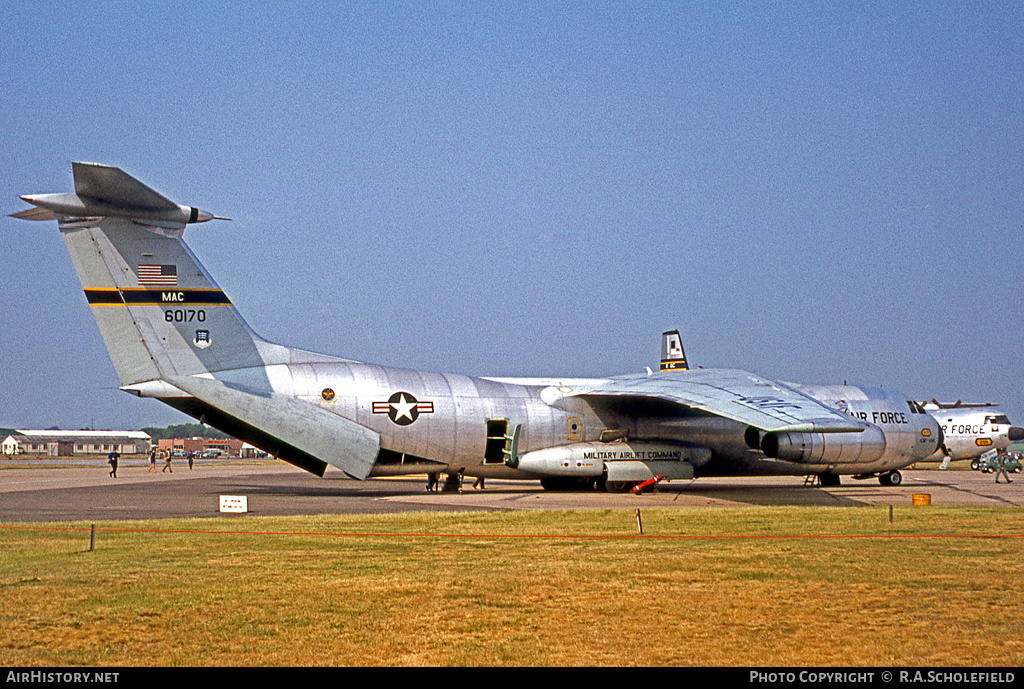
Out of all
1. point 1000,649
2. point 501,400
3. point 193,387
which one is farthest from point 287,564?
point 501,400

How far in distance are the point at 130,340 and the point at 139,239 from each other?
94.9 inches

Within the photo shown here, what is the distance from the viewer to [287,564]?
36.1 feet

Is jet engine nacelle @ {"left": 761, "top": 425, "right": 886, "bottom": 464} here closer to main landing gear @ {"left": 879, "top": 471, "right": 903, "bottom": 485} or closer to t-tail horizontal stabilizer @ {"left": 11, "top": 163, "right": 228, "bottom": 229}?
main landing gear @ {"left": 879, "top": 471, "right": 903, "bottom": 485}

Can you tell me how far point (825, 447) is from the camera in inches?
998

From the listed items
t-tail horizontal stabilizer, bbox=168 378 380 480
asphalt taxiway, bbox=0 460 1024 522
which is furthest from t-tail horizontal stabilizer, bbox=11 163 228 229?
asphalt taxiway, bbox=0 460 1024 522

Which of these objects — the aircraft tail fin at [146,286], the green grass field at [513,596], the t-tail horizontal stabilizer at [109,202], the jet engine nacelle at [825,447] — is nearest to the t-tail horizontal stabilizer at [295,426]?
the aircraft tail fin at [146,286]

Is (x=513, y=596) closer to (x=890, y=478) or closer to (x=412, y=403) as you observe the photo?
(x=412, y=403)

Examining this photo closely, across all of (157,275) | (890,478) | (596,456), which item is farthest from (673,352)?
(157,275)

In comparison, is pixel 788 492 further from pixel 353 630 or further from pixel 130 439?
pixel 130 439

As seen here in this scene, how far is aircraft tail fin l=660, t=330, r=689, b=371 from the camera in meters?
55.2

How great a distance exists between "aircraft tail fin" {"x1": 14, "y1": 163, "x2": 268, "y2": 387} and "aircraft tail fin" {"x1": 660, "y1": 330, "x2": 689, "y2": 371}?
119ft

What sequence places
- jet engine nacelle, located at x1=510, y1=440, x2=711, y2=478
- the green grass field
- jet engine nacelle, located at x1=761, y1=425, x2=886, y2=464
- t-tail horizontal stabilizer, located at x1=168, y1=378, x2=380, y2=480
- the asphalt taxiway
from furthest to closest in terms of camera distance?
jet engine nacelle, located at x1=761, y1=425, x2=886, y2=464
jet engine nacelle, located at x1=510, y1=440, x2=711, y2=478
t-tail horizontal stabilizer, located at x1=168, y1=378, x2=380, y2=480
the asphalt taxiway
the green grass field

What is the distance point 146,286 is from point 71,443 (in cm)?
11824

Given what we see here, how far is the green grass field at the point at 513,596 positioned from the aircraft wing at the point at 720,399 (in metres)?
4.34
